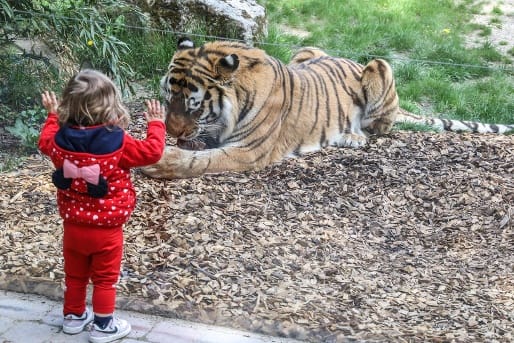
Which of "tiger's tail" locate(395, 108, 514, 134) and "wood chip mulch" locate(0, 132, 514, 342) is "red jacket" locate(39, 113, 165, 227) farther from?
"tiger's tail" locate(395, 108, 514, 134)

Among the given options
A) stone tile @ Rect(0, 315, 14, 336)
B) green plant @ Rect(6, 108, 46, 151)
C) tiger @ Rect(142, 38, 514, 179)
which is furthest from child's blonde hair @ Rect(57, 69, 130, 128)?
green plant @ Rect(6, 108, 46, 151)

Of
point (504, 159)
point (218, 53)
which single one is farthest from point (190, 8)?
point (504, 159)

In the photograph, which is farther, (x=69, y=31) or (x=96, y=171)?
(x=69, y=31)

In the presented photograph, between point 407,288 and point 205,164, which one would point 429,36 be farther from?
point 407,288

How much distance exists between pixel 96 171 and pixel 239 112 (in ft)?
8.64

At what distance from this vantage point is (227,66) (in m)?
5.85

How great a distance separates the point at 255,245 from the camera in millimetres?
4770

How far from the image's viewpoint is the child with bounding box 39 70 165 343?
352 cm

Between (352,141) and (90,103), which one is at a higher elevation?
(90,103)

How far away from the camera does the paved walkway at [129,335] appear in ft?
12.5

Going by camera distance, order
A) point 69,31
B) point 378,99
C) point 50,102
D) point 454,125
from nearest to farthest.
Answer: point 50,102 < point 69,31 < point 378,99 < point 454,125

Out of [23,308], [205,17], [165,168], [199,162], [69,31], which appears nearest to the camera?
[23,308]

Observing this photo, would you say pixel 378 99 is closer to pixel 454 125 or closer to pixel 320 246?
pixel 454 125

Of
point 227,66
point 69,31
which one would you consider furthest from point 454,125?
point 69,31
